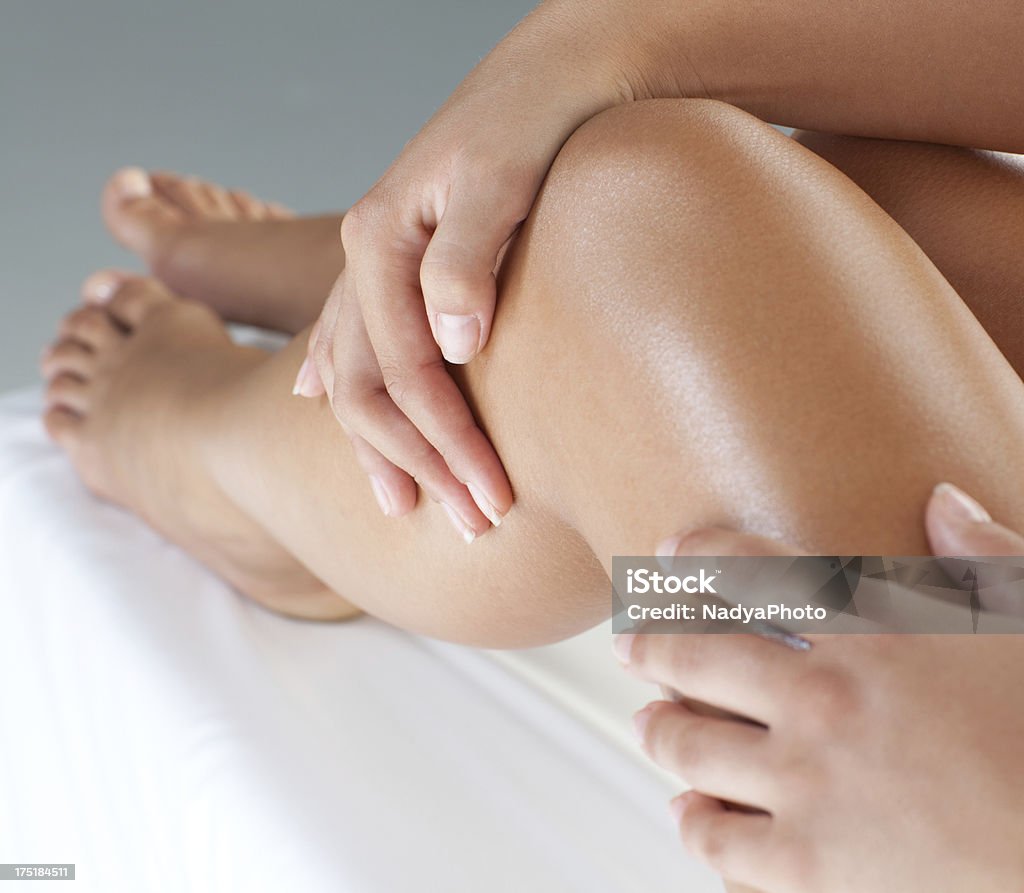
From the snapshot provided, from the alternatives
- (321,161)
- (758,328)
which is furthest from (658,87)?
(321,161)

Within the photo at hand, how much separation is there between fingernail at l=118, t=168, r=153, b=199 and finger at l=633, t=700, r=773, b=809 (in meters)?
1.44

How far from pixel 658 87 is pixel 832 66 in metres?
0.09

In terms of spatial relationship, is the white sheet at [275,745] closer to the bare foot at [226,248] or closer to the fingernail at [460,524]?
the fingernail at [460,524]

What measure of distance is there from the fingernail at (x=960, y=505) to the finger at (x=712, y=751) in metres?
0.10

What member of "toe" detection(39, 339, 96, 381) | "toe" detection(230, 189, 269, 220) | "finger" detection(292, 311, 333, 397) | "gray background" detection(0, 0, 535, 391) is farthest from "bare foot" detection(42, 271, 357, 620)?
"gray background" detection(0, 0, 535, 391)

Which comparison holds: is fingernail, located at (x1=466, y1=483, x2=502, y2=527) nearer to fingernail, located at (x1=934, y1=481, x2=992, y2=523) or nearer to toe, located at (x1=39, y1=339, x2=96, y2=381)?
fingernail, located at (x1=934, y1=481, x2=992, y2=523)

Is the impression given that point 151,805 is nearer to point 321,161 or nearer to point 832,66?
point 832,66

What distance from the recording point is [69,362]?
48.3 inches

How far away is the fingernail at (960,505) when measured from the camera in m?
0.40

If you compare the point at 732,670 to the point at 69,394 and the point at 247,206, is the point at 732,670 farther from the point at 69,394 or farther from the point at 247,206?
the point at 247,206

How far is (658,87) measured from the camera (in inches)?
23.7

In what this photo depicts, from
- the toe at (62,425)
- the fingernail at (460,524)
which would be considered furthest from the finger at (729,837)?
the toe at (62,425)

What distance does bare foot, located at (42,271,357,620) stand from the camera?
0.94 meters

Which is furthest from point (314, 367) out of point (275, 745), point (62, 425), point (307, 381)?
point (62, 425)
